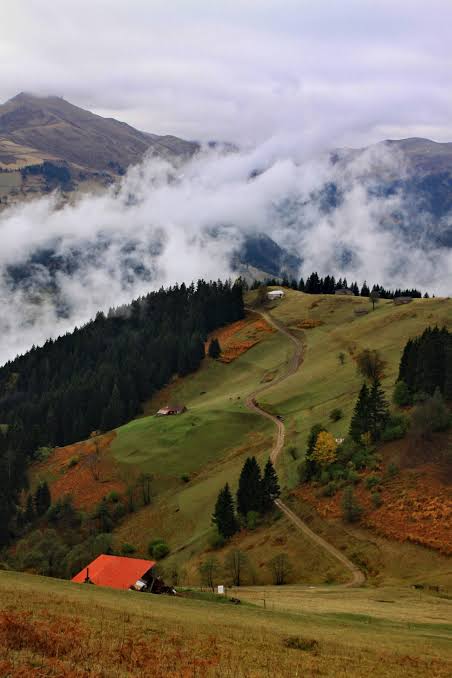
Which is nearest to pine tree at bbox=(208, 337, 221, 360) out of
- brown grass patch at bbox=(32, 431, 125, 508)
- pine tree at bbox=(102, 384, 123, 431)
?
pine tree at bbox=(102, 384, 123, 431)

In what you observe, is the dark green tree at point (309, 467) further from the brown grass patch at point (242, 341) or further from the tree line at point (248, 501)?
the brown grass patch at point (242, 341)

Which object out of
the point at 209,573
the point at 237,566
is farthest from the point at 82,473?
the point at 237,566

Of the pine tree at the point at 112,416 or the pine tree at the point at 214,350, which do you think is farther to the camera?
the pine tree at the point at 214,350

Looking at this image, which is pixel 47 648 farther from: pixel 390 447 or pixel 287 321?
pixel 287 321

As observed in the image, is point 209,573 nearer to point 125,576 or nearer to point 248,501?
point 125,576

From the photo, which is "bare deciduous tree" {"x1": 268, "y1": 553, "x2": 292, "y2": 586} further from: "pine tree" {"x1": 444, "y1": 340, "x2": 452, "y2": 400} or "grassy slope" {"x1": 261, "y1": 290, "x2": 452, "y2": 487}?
"pine tree" {"x1": 444, "y1": 340, "x2": 452, "y2": 400}

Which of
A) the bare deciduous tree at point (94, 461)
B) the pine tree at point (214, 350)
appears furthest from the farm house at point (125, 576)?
the pine tree at point (214, 350)

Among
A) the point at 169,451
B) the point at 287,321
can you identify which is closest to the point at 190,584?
the point at 169,451
